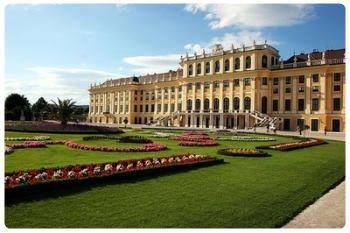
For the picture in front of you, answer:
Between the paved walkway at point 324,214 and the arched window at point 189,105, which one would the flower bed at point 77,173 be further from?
the arched window at point 189,105

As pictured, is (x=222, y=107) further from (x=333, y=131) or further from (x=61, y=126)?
(x=61, y=126)

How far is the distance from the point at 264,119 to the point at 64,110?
30.1m

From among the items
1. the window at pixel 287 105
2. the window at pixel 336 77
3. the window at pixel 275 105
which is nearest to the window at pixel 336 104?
the window at pixel 336 77

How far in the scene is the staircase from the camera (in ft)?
162

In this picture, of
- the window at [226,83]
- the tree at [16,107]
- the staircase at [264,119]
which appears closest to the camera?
the staircase at [264,119]

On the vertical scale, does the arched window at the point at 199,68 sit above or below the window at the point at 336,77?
above

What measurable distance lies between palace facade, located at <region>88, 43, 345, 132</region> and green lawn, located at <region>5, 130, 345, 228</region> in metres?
37.3

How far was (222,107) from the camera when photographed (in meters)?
60.5

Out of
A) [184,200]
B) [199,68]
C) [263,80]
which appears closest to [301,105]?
[263,80]

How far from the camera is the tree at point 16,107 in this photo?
65625 millimetres

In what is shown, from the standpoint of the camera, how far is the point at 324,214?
862 cm

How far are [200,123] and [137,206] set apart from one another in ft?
177

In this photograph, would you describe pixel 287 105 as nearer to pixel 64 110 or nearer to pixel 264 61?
pixel 264 61

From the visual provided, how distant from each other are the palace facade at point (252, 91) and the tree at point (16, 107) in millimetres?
25700
